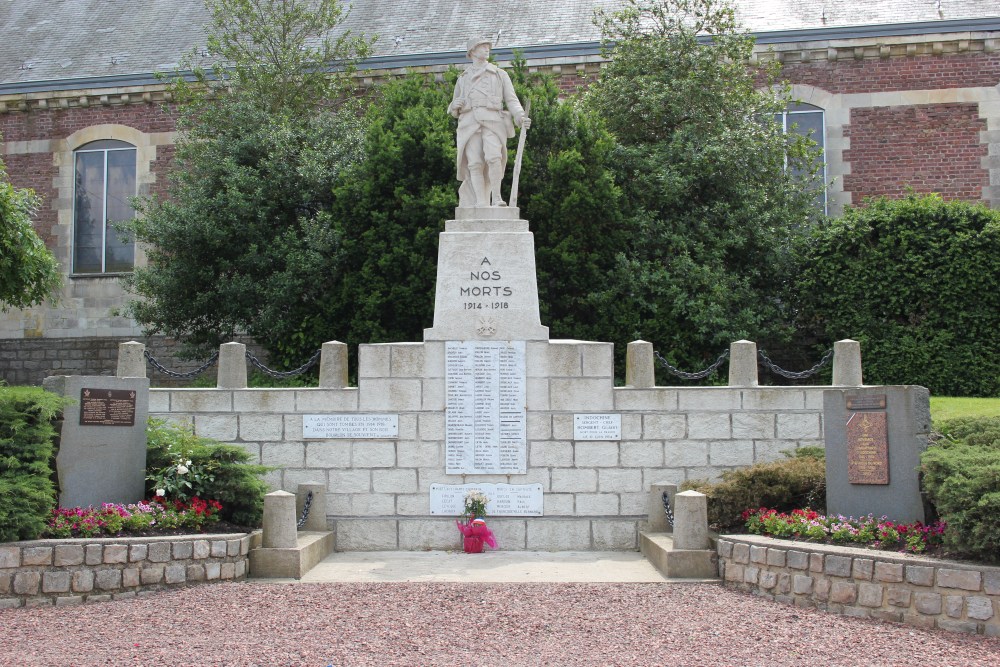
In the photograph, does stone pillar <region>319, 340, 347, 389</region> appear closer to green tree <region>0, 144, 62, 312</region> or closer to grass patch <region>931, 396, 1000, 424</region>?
green tree <region>0, 144, 62, 312</region>

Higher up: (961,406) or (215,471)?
(961,406)

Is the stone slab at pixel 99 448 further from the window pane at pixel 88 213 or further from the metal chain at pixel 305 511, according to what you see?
the window pane at pixel 88 213

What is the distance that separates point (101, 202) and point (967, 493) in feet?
60.6

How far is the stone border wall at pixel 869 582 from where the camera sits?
623 cm

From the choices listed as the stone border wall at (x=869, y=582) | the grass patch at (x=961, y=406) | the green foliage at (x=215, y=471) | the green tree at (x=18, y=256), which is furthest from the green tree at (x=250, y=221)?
the stone border wall at (x=869, y=582)

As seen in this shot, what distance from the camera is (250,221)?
607 inches

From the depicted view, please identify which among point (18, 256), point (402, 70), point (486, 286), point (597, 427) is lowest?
point (597, 427)

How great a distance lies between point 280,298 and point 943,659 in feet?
36.0

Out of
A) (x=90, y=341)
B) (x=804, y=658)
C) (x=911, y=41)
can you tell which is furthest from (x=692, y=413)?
(x=90, y=341)

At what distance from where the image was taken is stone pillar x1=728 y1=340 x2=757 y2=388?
33.2 ft

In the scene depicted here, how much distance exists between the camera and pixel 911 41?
1820 cm

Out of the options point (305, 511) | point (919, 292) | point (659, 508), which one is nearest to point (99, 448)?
point (305, 511)

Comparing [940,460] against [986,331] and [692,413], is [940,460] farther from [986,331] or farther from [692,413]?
[986,331]

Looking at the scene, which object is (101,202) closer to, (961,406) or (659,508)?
(659,508)
